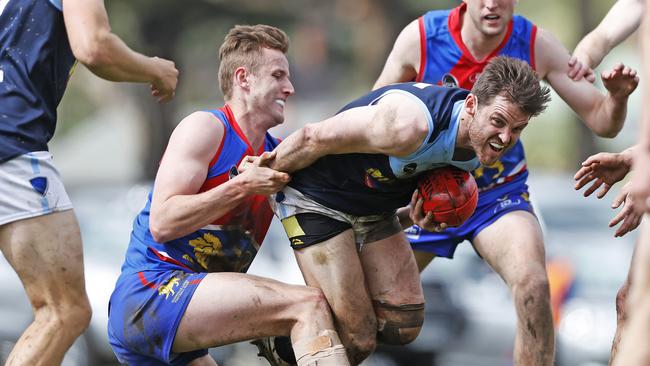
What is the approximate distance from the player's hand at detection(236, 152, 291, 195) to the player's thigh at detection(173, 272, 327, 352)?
0.42 metres

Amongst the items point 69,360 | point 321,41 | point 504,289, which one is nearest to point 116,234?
point 69,360

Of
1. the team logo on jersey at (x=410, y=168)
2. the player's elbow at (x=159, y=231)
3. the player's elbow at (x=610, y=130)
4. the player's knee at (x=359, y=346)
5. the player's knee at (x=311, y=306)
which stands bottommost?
the player's knee at (x=359, y=346)

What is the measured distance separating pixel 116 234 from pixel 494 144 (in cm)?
633

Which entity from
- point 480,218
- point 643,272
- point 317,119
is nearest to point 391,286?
point 480,218

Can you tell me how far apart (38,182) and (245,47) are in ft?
4.03

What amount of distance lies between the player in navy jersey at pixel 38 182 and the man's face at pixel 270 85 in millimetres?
500

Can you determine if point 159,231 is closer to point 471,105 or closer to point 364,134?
point 364,134

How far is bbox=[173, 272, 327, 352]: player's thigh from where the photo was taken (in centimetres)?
507

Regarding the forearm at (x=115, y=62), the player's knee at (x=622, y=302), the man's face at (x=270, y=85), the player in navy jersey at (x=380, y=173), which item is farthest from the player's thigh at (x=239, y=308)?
the player's knee at (x=622, y=302)

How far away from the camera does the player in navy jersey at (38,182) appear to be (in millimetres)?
5398

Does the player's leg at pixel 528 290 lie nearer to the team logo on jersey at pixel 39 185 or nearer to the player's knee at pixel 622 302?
the player's knee at pixel 622 302

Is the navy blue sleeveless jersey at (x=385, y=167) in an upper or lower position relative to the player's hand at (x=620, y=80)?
lower

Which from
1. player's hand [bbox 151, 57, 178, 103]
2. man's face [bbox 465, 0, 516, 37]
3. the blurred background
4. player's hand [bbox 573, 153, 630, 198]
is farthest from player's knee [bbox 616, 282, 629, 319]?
the blurred background

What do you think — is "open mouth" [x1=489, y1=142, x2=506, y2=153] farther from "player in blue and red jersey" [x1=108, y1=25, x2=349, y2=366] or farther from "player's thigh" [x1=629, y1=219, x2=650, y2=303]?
"player's thigh" [x1=629, y1=219, x2=650, y2=303]
